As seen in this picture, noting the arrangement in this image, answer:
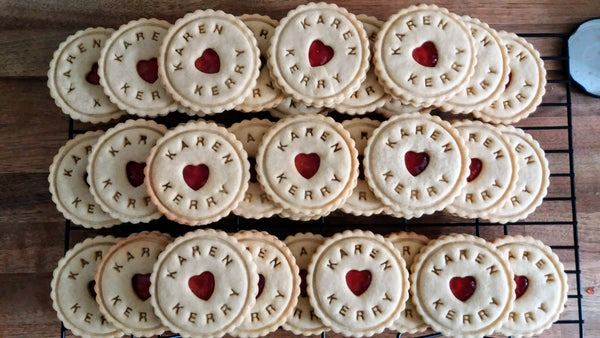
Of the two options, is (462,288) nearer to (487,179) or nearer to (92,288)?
(487,179)

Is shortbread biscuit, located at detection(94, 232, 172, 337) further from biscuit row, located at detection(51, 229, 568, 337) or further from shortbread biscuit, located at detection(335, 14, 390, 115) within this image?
shortbread biscuit, located at detection(335, 14, 390, 115)

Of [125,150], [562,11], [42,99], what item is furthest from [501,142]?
[42,99]

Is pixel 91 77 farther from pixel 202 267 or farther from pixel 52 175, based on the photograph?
pixel 202 267

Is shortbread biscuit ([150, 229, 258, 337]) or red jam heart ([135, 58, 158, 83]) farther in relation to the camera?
red jam heart ([135, 58, 158, 83])

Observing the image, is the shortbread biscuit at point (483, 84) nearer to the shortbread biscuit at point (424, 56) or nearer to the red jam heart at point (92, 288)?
the shortbread biscuit at point (424, 56)

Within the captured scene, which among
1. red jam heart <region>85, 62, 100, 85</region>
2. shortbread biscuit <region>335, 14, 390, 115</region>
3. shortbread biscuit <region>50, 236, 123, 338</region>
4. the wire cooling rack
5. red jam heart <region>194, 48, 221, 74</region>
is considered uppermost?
red jam heart <region>194, 48, 221, 74</region>

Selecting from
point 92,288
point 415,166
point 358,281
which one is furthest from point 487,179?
point 92,288

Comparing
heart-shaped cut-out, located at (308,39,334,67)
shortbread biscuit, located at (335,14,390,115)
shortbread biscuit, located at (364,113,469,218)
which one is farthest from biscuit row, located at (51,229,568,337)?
heart-shaped cut-out, located at (308,39,334,67)
